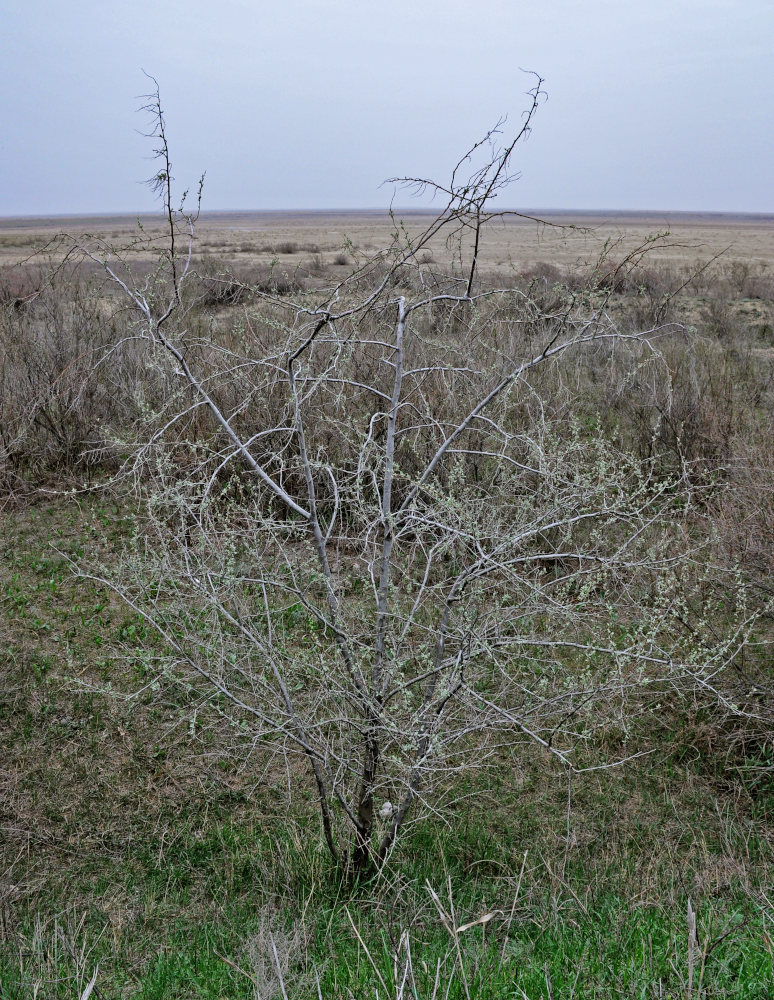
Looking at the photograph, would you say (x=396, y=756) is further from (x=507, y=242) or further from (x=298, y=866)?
(x=507, y=242)

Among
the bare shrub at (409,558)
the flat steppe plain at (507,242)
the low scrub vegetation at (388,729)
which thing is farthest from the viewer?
the flat steppe plain at (507,242)

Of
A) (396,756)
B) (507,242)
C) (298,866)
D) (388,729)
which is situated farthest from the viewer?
(507,242)

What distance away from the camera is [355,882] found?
12.1 feet

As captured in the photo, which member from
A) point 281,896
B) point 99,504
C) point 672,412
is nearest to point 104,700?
point 281,896

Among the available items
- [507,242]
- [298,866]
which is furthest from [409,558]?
[507,242]

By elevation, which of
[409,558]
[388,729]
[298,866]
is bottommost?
[298,866]

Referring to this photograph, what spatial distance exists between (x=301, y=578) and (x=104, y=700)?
1446 millimetres

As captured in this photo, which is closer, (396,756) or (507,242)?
(396,756)

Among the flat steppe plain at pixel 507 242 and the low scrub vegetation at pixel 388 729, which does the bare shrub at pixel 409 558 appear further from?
the flat steppe plain at pixel 507 242

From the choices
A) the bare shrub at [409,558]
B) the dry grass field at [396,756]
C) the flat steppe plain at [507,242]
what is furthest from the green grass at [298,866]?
the flat steppe plain at [507,242]

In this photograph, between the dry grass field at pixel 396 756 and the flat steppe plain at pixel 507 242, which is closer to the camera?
the dry grass field at pixel 396 756

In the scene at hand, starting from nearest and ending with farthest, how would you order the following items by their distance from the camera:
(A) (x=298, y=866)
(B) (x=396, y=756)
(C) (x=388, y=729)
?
1. (C) (x=388, y=729)
2. (A) (x=298, y=866)
3. (B) (x=396, y=756)

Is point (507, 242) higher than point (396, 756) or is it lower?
higher

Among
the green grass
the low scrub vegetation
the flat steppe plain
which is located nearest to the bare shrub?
the low scrub vegetation
